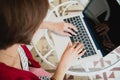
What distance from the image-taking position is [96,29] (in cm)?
139

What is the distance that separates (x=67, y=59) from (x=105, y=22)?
269 millimetres

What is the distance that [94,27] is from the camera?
140cm

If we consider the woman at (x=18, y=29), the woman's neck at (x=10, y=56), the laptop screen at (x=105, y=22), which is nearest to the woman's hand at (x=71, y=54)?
the woman at (x=18, y=29)

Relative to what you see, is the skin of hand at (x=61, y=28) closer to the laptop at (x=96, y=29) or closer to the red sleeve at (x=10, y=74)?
the laptop at (x=96, y=29)

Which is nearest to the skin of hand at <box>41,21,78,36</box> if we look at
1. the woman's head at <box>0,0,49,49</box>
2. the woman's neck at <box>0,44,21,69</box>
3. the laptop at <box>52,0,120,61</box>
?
the laptop at <box>52,0,120,61</box>

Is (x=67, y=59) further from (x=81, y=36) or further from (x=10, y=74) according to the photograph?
(x=10, y=74)

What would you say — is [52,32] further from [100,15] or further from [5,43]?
[5,43]

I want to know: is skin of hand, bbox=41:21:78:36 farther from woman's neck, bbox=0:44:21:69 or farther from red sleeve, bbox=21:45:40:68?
woman's neck, bbox=0:44:21:69

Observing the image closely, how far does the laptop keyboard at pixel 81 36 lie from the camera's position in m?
1.37

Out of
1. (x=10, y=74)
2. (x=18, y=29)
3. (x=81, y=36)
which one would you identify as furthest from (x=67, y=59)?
(x=18, y=29)

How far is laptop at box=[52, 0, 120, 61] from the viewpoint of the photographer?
130 cm

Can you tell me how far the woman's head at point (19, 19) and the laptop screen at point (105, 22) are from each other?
0.46m

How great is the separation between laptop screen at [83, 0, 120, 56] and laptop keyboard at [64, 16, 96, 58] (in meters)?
0.04

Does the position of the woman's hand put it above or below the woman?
below
